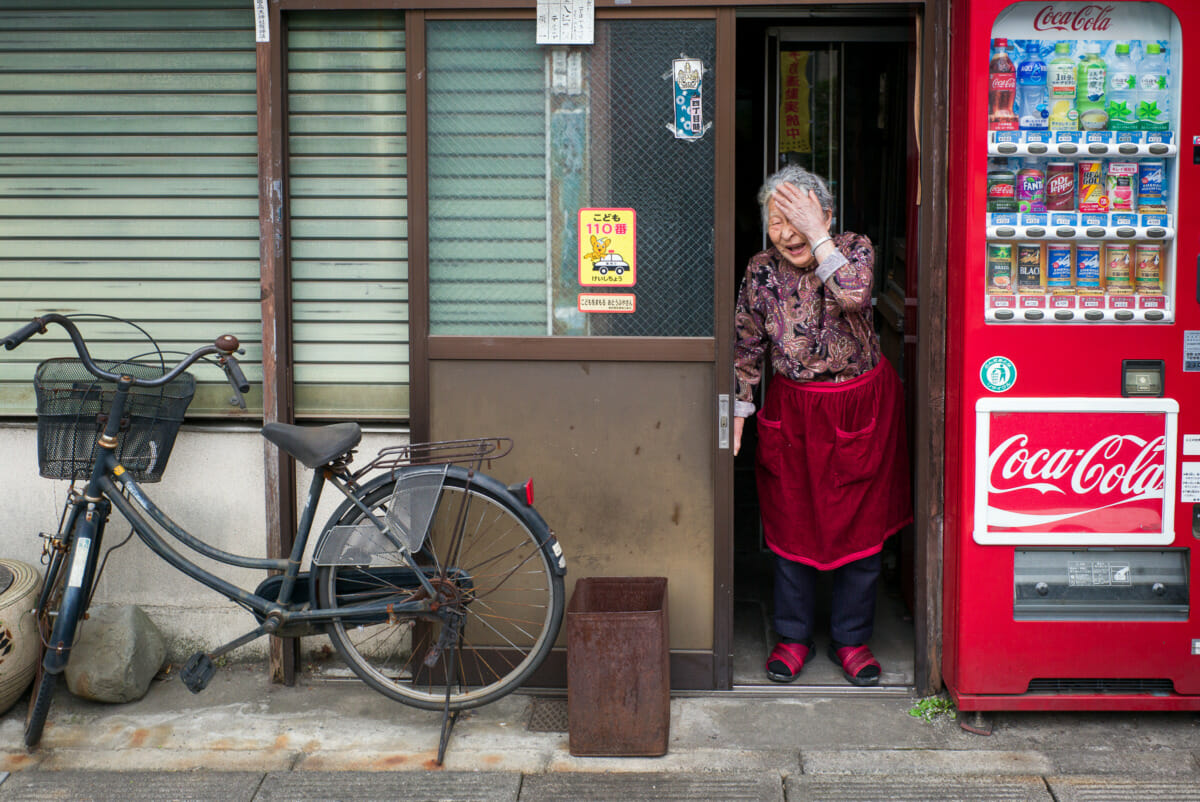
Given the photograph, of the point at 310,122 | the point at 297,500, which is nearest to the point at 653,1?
the point at 310,122

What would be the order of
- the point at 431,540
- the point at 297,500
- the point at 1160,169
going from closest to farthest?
1. the point at 1160,169
2. the point at 431,540
3. the point at 297,500

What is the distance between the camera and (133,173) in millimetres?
5105

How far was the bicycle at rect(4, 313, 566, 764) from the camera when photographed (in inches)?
176

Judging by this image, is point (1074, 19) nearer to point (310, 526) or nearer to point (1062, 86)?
point (1062, 86)

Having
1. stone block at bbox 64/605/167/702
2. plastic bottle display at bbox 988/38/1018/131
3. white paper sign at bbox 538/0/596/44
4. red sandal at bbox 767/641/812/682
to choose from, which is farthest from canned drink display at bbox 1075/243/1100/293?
stone block at bbox 64/605/167/702

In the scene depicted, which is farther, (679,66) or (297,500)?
(297,500)

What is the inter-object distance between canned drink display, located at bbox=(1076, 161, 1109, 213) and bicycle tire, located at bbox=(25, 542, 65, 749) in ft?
13.5

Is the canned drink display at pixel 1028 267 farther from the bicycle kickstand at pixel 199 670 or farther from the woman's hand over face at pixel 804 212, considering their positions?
the bicycle kickstand at pixel 199 670

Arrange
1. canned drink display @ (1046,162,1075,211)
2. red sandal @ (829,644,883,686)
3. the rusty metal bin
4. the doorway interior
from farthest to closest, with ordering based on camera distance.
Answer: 1. the doorway interior
2. red sandal @ (829,644,883,686)
3. canned drink display @ (1046,162,1075,211)
4. the rusty metal bin

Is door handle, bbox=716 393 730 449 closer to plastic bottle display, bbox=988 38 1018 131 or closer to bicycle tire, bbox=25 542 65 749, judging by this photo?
plastic bottle display, bbox=988 38 1018 131

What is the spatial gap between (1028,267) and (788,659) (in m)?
1.89

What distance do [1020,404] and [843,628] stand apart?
1296mm

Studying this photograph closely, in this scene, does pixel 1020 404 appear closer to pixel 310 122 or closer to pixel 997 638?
pixel 997 638

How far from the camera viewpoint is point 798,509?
16.6ft
